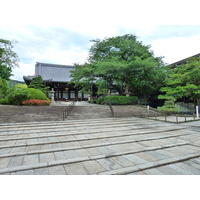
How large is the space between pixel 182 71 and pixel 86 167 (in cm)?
1468

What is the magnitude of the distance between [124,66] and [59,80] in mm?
14741

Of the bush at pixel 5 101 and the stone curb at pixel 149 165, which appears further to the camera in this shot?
the bush at pixel 5 101

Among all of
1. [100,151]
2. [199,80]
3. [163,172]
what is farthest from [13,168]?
[199,80]

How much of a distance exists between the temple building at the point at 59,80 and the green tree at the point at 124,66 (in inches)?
337

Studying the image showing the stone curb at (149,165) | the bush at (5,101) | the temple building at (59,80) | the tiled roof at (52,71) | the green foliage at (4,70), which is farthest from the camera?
the tiled roof at (52,71)

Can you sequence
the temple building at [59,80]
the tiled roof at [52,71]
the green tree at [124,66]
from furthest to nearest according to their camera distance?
1. the tiled roof at [52,71]
2. the temple building at [59,80]
3. the green tree at [124,66]

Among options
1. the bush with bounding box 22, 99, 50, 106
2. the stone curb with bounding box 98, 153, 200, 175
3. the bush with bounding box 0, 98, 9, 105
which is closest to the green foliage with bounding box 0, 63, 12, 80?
the bush with bounding box 0, 98, 9, 105

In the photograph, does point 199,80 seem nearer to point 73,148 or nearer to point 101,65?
point 101,65

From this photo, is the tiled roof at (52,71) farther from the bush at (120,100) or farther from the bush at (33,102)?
the bush at (33,102)

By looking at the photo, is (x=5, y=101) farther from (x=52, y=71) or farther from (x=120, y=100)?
(x=52, y=71)

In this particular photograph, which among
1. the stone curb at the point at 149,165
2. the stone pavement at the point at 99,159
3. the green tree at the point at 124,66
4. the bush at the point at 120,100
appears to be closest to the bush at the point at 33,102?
the green tree at the point at 124,66

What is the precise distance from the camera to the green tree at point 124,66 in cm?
1366

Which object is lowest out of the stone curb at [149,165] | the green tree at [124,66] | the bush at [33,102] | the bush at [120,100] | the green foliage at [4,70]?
the stone curb at [149,165]

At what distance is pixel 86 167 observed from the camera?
8.68 feet
